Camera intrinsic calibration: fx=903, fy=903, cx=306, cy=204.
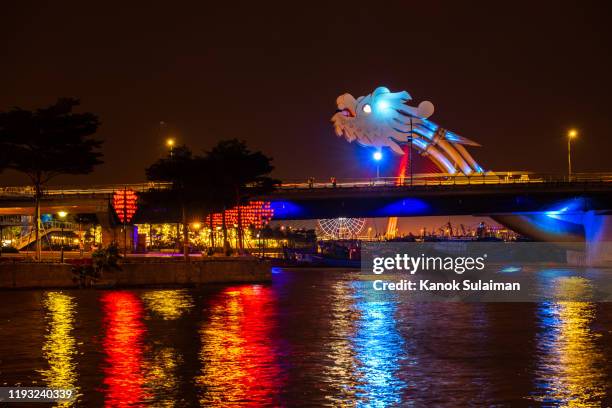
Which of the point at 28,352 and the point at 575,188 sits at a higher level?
the point at 575,188

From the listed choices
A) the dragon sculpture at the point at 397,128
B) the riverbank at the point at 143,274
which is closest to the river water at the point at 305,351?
the riverbank at the point at 143,274

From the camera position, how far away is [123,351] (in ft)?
106

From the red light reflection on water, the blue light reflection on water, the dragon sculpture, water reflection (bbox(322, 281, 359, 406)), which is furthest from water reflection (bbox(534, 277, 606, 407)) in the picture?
the dragon sculpture

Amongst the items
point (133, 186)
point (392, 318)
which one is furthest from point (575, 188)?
point (392, 318)

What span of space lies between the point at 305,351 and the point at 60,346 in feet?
29.9

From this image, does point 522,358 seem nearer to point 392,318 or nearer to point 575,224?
point 392,318

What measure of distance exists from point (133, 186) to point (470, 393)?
76349 mm

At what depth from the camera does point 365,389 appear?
82.9ft

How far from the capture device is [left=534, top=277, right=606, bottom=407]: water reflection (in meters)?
24.6

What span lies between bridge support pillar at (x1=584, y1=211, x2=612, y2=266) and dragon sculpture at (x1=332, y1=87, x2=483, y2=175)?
201 ft

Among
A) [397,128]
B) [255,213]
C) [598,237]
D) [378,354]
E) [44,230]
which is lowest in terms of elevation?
[378,354]

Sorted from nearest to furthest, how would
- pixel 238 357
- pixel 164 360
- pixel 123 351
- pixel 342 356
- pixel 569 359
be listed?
pixel 164 360
pixel 569 359
pixel 238 357
pixel 342 356
pixel 123 351

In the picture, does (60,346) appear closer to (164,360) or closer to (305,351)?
(164,360)

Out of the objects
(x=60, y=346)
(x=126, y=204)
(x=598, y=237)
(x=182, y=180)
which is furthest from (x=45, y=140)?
(x=598, y=237)
